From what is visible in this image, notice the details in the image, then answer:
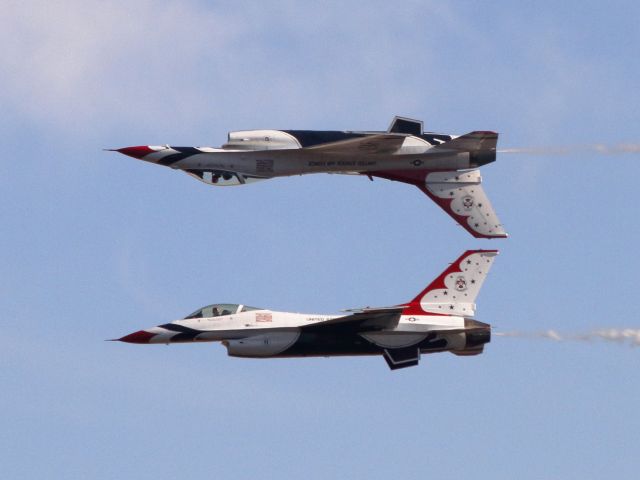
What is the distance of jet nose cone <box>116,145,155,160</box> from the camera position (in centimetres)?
7244

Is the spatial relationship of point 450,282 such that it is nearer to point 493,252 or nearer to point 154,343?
point 493,252

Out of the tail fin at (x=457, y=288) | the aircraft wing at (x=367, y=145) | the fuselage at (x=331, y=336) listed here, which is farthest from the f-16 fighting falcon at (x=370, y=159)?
the fuselage at (x=331, y=336)

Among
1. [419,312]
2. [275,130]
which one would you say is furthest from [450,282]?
[275,130]

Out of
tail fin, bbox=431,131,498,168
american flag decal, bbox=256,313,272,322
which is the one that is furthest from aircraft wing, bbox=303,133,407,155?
american flag decal, bbox=256,313,272,322

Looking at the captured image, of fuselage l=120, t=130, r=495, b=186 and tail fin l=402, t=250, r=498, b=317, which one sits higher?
fuselage l=120, t=130, r=495, b=186

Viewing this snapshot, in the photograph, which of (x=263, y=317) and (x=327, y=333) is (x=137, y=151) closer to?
(x=263, y=317)

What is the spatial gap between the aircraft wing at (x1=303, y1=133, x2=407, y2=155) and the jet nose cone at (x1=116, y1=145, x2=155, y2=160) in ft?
15.5

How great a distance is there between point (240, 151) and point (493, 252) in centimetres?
798

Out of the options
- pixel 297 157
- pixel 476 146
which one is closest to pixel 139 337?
pixel 297 157

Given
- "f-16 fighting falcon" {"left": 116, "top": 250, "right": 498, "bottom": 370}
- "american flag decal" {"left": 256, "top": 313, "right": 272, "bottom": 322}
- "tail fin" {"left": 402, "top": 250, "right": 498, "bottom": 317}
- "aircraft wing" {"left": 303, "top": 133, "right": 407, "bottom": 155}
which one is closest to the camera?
"f-16 fighting falcon" {"left": 116, "top": 250, "right": 498, "bottom": 370}

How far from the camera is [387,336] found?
70.7 m

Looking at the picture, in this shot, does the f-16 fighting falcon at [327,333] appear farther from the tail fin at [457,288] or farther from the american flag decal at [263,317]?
the tail fin at [457,288]

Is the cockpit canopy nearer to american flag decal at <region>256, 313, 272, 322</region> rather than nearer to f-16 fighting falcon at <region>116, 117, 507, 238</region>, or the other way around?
american flag decal at <region>256, 313, 272, 322</region>

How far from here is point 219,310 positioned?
71438 mm
